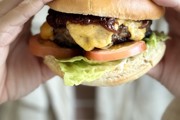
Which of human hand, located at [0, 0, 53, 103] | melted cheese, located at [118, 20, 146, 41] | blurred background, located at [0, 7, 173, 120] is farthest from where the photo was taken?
blurred background, located at [0, 7, 173, 120]

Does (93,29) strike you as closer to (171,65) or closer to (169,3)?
(169,3)

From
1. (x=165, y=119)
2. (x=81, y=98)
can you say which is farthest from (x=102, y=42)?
(x=81, y=98)

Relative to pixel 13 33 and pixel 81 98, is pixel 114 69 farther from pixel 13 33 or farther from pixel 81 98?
pixel 81 98

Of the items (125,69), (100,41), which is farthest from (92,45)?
(125,69)

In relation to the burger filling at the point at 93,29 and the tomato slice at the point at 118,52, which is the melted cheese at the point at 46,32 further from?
the tomato slice at the point at 118,52

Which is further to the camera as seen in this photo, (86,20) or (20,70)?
(20,70)

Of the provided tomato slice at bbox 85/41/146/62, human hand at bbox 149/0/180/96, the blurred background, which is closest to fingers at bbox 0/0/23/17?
tomato slice at bbox 85/41/146/62

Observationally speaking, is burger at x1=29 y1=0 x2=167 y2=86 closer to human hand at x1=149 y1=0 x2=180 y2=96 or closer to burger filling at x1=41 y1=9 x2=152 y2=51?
burger filling at x1=41 y1=9 x2=152 y2=51
